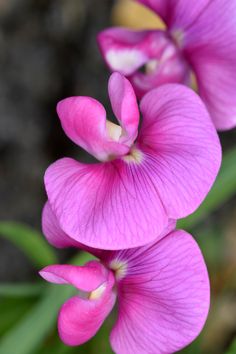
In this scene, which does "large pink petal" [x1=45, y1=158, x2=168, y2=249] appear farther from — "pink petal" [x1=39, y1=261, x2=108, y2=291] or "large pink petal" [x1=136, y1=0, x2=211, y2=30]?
"large pink petal" [x1=136, y1=0, x2=211, y2=30]

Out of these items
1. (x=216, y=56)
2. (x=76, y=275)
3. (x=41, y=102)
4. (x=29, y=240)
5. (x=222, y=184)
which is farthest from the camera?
(x=41, y=102)

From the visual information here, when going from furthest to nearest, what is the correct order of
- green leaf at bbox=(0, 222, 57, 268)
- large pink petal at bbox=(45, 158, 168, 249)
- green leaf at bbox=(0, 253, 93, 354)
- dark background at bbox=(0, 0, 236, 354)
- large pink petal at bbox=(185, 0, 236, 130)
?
1. dark background at bbox=(0, 0, 236, 354)
2. green leaf at bbox=(0, 222, 57, 268)
3. green leaf at bbox=(0, 253, 93, 354)
4. large pink petal at bbox=(185, 0, 236, 130)
5. large pink petal at bbox=(45, 158, 168, 249)

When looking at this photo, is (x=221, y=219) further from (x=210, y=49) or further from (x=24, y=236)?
(x=210, y=49)

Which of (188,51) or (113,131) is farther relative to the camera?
(188,51)

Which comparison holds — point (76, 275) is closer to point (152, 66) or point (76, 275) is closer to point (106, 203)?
point (106, 203)

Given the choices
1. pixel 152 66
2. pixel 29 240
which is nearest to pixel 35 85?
pixel 29 240

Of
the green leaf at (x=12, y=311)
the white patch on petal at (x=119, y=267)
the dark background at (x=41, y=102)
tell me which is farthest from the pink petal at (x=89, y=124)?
the dark background at (x=41, y=102)

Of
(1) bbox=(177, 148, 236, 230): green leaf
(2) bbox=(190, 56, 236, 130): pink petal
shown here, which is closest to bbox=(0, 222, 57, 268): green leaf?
(1) bbox=(177, 148, 236, 230): green leaf

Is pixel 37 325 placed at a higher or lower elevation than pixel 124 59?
lower
